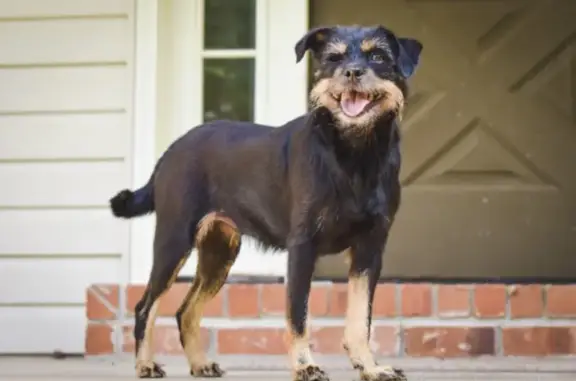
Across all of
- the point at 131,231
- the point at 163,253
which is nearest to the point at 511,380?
the point at 163,253

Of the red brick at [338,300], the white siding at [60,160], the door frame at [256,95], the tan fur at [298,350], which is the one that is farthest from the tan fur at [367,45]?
the white siding at [60,160]

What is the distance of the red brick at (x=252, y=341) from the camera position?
3.72 m

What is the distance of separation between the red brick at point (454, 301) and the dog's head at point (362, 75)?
4.95 ft

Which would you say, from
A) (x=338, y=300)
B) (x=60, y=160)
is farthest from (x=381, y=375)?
(x=60, y=160)

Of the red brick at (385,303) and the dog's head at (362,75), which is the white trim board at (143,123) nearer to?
the red brick at (385,303)

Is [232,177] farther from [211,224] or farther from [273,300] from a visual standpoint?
[273,300]

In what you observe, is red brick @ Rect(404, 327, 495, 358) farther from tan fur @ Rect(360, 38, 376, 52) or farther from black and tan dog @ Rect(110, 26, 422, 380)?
tan fur @ Rect(360, 38, 376, 52)

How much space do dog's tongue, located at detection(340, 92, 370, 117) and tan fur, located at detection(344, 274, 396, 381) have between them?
18.2 inches

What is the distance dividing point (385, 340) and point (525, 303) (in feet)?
1.82

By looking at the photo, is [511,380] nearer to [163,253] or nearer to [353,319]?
[353,319]

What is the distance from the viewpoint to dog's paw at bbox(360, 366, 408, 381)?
2.39 meters

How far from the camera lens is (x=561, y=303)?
3666 mm

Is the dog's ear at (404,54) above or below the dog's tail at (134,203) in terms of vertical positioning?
above

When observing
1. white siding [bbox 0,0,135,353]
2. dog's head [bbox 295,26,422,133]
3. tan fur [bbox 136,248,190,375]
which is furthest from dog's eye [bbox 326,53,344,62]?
white siding [bbox 0,0,135,353]
